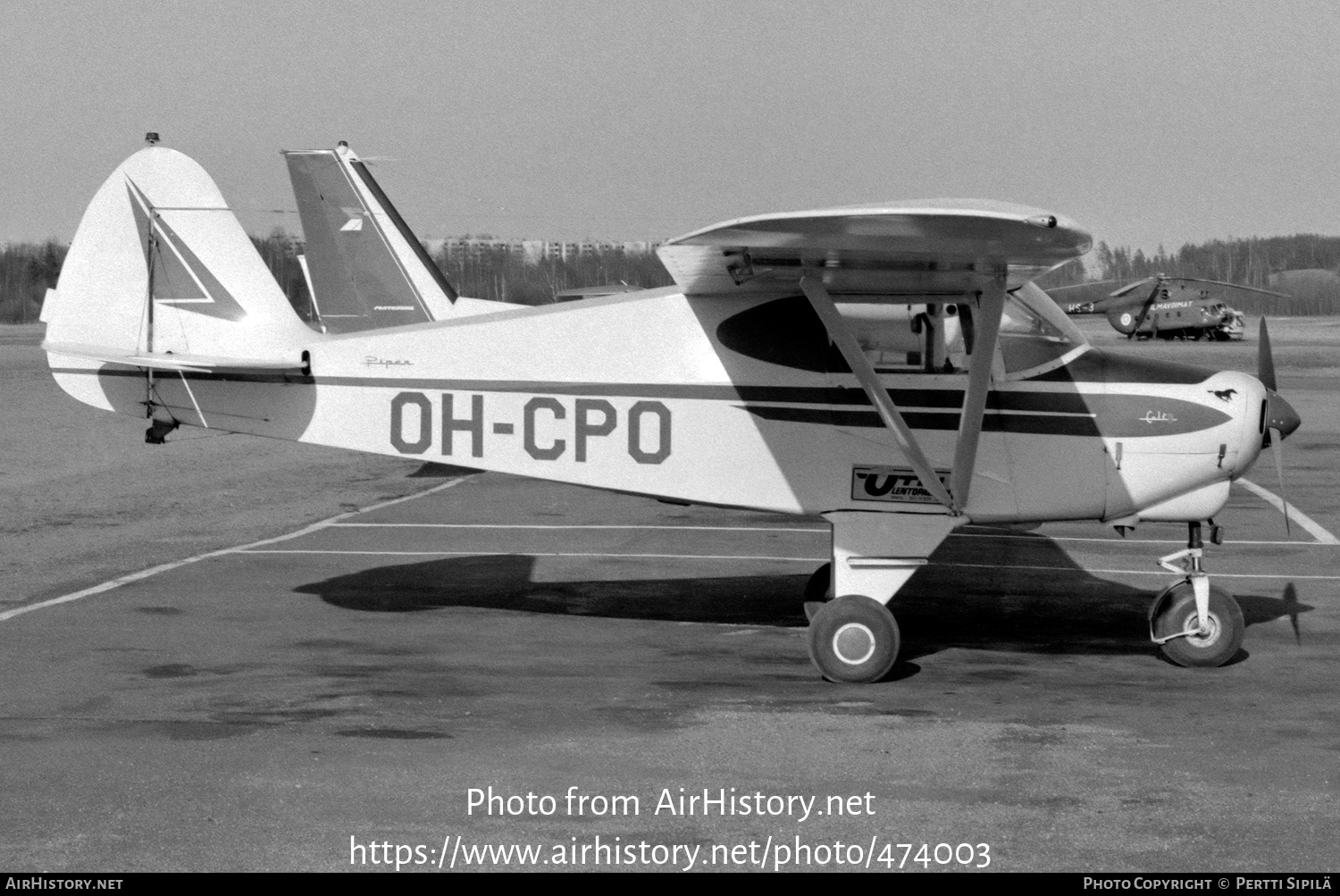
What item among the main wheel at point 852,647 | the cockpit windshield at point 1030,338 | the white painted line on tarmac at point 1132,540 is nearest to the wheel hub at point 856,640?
the main wheel at point 852,647

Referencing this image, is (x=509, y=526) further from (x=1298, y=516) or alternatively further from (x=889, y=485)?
(x=1298, y=516)

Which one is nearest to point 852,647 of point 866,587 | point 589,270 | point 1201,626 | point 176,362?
point 866,587

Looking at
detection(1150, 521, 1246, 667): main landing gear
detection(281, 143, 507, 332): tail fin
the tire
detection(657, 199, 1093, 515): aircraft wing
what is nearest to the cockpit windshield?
detection(657, 199, 1093, 515): aircraft wing

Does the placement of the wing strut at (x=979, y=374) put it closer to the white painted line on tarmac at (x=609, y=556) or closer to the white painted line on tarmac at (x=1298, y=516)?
the white painted line on tarmac at (x=609, y=556)

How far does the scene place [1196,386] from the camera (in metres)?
8.80

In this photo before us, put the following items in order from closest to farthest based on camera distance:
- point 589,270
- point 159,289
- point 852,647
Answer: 1. point 852,647
2. point 159,289
3. point 589,270

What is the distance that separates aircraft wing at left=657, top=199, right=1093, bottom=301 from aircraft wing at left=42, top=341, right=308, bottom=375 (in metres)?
2.65

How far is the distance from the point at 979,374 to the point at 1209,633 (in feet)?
7.33

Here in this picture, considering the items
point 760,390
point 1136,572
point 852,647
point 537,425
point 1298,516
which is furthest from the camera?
point 1298,516

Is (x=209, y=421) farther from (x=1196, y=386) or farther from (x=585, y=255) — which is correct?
(x=585, y=255)

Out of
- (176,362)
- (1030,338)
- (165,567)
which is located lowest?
(165,567)

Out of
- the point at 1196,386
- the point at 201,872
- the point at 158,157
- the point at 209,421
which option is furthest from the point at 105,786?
the point at 1196,386

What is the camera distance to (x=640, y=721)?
7430 mm

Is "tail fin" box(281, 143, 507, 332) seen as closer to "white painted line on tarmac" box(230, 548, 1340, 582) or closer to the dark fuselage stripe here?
"white painted line on tarmac" box(230, 548, 1340, 582)
